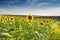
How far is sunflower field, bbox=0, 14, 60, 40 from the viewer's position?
3.72 ft

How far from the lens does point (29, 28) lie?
1188 millimetres

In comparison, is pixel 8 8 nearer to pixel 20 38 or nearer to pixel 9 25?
pixel 9 25

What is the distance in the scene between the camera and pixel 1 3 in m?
1.45

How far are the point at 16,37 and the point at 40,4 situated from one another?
1.38ft

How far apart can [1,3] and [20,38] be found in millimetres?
454

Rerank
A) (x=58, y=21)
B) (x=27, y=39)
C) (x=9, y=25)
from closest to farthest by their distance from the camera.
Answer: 1. (x=27, y=39)
2. (x=9, y=25)
3. (x=58, y=21)

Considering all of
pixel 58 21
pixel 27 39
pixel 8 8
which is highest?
pixel 8 8

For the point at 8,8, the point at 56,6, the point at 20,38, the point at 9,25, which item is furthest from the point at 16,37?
the point at 56,6

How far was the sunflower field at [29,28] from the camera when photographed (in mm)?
1134

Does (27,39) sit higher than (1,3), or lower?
lower

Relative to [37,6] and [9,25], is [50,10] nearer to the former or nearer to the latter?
[37,6]

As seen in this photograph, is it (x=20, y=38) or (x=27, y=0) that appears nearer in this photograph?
(x=20, y=38)

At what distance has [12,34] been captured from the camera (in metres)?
1.16

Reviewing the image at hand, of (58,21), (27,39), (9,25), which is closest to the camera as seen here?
(27,39)
